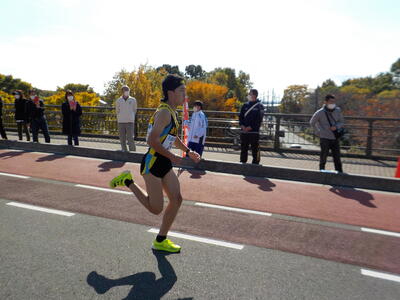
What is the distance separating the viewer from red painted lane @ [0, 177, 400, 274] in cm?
425

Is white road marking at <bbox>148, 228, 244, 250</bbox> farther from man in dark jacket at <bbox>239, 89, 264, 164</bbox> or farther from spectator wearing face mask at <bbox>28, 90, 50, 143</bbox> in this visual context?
spectator wearing face mask at <bbox>28, 90, 50, 143</bbox>

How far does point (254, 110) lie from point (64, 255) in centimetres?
635

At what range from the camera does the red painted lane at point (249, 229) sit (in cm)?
425

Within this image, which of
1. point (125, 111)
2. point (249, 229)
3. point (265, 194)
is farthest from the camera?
point (125, 111)

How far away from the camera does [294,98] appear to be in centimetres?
10100

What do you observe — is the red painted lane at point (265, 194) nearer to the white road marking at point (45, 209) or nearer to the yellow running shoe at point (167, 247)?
the white road marking at point (45, 209)

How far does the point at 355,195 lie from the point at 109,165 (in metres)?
6.28

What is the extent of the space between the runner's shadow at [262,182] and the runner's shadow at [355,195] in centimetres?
130

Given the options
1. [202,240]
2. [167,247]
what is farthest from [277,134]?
[167,247]

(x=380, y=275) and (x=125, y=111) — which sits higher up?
(x=125, y=111)

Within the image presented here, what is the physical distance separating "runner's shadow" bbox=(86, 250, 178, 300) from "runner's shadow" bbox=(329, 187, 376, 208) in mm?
4564

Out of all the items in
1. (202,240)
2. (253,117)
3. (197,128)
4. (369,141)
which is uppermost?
(253,117)

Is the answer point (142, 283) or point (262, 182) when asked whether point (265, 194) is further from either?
point (142, 283)

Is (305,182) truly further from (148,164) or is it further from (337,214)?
(148,164)
